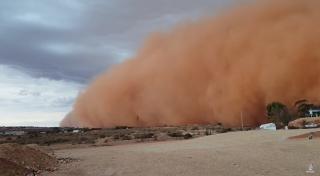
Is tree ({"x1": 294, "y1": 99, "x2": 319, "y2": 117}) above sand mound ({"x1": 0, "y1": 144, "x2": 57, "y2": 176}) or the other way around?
above

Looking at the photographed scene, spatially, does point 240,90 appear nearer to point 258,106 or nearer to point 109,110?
point 258,106

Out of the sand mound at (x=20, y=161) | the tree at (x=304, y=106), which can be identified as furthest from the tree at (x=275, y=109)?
the sand mound at (x=20, y=161)

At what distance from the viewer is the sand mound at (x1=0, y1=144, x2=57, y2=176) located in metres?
9.06

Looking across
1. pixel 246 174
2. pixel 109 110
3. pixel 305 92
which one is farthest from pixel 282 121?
pixel 109 110

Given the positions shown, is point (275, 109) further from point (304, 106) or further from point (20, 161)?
point (20, 161)

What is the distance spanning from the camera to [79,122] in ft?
269

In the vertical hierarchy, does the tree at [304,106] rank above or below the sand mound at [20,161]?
above

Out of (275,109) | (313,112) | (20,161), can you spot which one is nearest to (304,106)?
(313,112)

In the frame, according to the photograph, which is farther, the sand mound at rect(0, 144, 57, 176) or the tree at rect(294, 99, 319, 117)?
the tree at rect(294, 99, 319, 117)

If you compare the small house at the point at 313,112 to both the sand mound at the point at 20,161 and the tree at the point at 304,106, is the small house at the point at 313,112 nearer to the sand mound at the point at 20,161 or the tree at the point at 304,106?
the tree at the point at 304,106

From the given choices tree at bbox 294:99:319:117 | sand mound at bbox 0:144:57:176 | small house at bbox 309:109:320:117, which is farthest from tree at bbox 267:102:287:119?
sand mound at bbox 0:144:57:176

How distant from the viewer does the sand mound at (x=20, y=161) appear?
29.7 feet

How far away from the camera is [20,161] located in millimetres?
10594

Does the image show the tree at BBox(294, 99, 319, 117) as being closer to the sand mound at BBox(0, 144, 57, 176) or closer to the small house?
the small house
